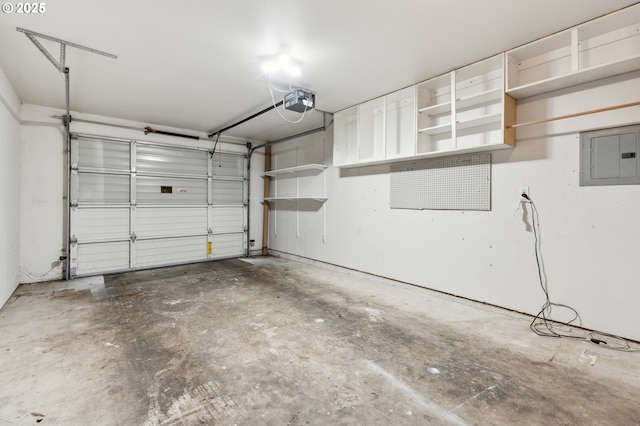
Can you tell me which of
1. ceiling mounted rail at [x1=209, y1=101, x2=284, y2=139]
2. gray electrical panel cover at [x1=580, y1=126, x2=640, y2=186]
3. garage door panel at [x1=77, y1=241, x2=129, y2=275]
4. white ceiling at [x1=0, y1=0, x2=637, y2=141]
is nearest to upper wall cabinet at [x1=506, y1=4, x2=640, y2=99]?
white ceiling at [x1=0, y1=0, x2=637, y2=141]

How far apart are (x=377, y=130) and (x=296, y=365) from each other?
11.6 ft

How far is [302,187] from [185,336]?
4021 mm

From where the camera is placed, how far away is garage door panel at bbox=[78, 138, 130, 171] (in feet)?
16.4

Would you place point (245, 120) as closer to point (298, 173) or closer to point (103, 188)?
point (298, 173)

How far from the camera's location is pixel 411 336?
2.72m

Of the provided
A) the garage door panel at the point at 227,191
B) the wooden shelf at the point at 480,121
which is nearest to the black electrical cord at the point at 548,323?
the wooden shelf at the point at 480,121

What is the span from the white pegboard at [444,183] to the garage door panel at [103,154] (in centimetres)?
477

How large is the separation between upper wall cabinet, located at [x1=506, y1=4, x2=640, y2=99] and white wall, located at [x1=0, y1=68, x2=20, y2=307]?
5.57 metres

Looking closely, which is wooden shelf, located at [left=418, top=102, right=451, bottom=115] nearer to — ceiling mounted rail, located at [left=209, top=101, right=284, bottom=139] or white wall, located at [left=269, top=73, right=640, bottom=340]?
white wall, located at [left=269, top=73, right=640, bottom=340]

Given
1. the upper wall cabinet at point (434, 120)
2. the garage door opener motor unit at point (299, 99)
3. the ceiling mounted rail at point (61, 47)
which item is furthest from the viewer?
the garage door opener motor unit at point (299, 99)

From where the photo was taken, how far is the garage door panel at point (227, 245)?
6.49 meters

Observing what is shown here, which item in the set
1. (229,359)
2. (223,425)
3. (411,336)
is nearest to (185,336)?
(229,359)

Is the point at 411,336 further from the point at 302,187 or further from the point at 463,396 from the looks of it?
the point at 302,187

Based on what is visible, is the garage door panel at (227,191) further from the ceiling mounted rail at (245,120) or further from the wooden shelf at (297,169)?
the ceiling mounted rail at (245,120)
